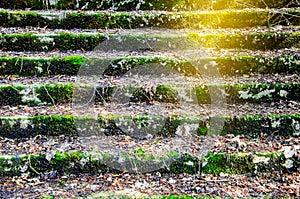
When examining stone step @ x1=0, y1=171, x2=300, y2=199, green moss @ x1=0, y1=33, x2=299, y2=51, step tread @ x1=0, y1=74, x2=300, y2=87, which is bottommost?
stone step @ x1=0, y1=171, x2=300, y2=199

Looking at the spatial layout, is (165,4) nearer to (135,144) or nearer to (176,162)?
(135,144)

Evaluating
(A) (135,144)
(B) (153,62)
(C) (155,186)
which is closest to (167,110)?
(A) (135,144)

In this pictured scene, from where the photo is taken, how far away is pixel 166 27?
3707 mm

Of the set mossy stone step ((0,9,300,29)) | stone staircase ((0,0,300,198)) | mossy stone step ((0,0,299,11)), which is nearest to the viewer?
stone staircase ((0,0,300,198))

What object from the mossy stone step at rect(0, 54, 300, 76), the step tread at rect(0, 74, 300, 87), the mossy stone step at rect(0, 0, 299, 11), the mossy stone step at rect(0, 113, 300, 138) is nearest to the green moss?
the mossy stone step at rect(0, 54, 300, 76)

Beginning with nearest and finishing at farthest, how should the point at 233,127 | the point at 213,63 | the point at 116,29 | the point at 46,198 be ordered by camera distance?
1. the point at 46,198
2. the point at 233,127
3. the point at 213,63
4. the point at 116,29

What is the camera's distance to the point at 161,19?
A: 3.68 m

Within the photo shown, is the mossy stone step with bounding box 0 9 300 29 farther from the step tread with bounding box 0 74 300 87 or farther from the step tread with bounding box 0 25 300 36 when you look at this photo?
the step tread with bounding box 0 74 300 87

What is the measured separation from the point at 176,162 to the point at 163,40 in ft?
5.14

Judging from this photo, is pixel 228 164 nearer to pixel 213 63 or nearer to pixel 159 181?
pixel 159 181

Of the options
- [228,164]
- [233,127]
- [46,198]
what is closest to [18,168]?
[46,198]

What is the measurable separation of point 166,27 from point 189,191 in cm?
217

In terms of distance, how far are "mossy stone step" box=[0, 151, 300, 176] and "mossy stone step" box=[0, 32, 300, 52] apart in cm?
145

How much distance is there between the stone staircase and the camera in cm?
243
